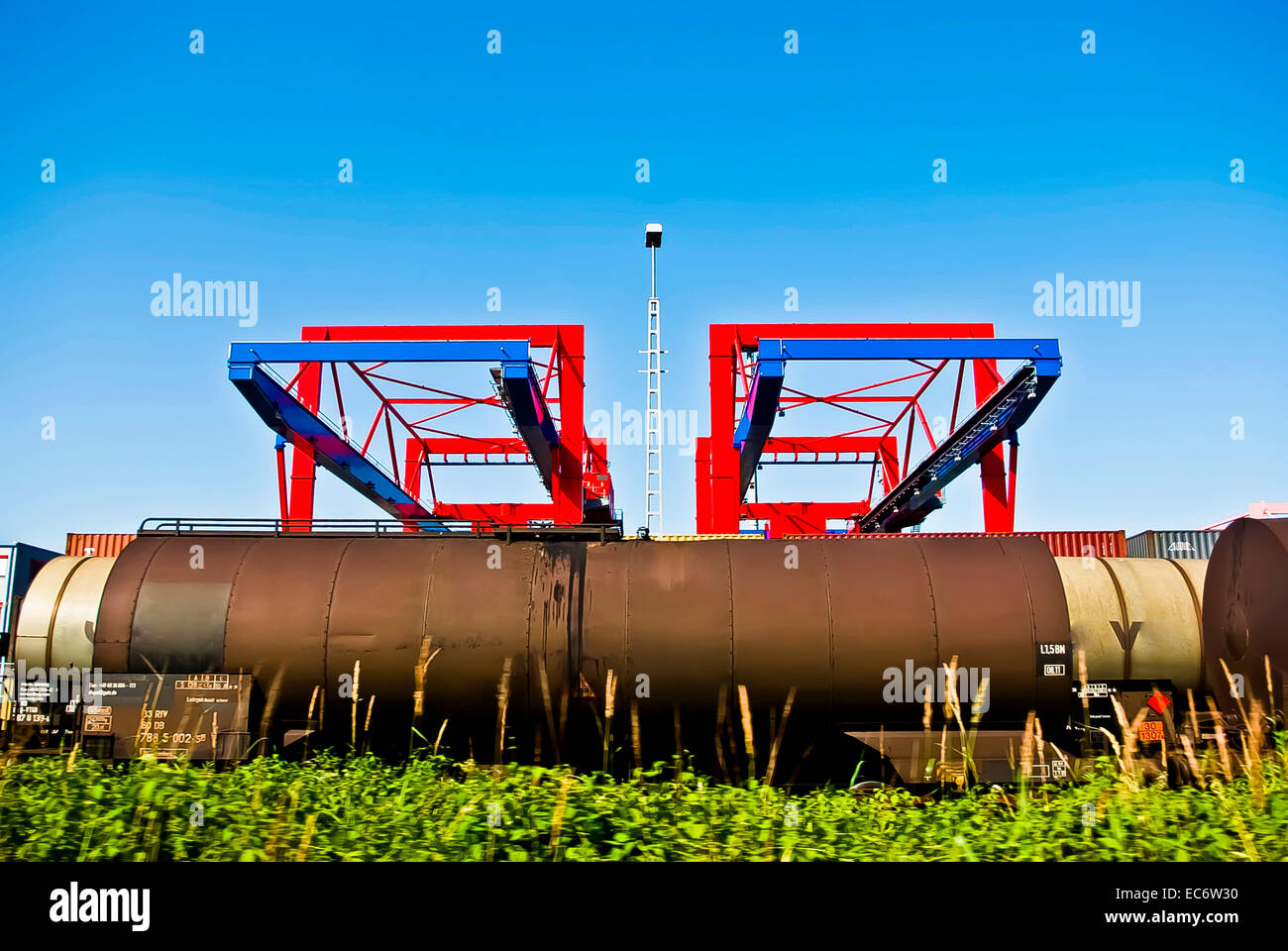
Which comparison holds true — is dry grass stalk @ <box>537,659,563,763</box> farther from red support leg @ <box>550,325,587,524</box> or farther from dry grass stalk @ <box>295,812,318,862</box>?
red support leg @ <box>550,325,587,524</box>


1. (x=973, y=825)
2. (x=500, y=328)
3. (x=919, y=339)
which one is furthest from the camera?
(x=500, y=328)

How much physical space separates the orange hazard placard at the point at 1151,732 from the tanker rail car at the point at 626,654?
0.79 meters

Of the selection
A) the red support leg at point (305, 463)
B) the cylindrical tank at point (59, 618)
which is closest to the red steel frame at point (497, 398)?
the red support leg at point (305, 463)

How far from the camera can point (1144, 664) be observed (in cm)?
1145

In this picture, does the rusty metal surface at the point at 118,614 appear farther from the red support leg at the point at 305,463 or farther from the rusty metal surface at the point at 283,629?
the red support leg at the point at 305,463

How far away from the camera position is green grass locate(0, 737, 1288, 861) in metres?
4.50

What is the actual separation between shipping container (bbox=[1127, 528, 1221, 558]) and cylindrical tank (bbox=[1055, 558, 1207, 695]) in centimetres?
1507

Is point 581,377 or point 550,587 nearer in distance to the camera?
point 550,587

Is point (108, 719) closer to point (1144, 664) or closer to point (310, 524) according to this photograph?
point (310, 524)

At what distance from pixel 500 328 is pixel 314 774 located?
2034 centimetres

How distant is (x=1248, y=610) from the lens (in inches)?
373

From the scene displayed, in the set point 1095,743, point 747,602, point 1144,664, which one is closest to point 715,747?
point 747,602

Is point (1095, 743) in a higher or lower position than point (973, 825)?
lower
